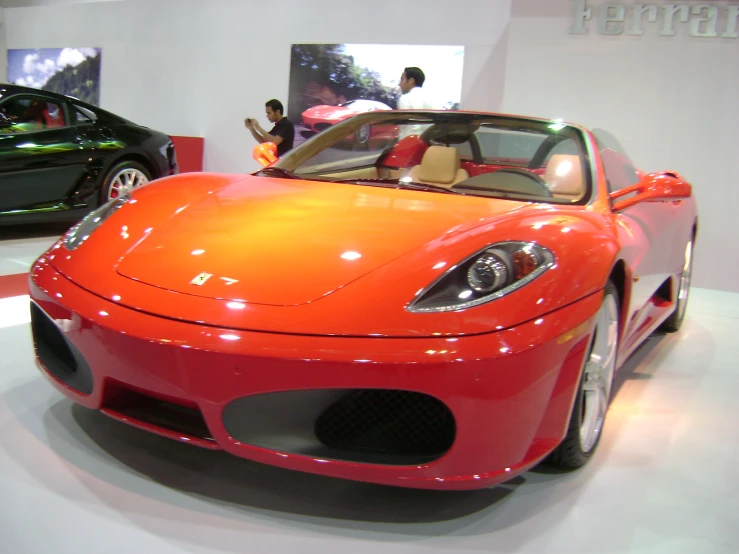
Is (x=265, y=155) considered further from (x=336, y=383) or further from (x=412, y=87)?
(x=412, y=87)

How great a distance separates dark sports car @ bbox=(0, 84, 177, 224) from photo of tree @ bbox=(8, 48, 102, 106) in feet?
15.9

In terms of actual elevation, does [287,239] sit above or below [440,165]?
below

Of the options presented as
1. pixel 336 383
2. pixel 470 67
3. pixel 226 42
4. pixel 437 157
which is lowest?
pixel 336 383

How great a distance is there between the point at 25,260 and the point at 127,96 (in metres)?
5.65

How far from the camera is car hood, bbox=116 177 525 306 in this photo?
5.48 feet

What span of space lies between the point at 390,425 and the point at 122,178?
14.3ft

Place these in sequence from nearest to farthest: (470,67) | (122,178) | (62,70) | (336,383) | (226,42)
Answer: (336,383) → (122,178) → (470,67) → (226,42) → (62,70)

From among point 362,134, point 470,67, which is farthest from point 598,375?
point 470,67

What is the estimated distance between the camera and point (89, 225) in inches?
83.9

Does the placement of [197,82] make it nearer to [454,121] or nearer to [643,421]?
[454,121]

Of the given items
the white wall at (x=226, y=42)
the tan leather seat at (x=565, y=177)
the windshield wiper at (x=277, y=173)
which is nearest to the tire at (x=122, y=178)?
the windshield wiper at (x=277, y=173)

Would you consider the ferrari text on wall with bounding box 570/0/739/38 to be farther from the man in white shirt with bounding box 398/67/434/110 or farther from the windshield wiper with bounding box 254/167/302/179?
the windshield wiper with bounding box 254/167/302/179

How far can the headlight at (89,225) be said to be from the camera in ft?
6.69

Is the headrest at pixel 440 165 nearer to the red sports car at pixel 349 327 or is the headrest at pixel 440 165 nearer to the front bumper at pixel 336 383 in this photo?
the red sports car at pixel 349 327
